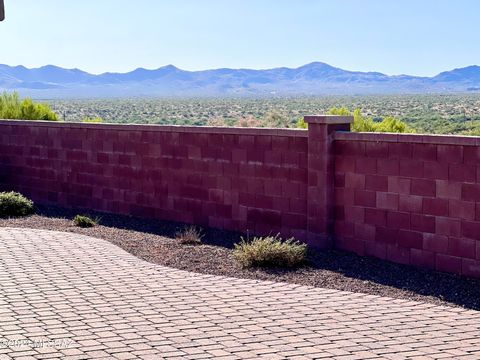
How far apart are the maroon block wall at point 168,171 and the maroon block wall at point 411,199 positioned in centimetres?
93

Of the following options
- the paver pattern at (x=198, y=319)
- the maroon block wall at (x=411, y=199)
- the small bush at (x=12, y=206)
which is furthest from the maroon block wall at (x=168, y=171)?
the paver pattern at (x=198, y=319)

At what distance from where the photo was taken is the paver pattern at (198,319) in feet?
25.7

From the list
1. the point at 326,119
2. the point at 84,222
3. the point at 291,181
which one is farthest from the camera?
the point at 84,222

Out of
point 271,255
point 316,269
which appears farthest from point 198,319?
point 316,269

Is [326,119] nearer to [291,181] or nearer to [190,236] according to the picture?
[291,181]

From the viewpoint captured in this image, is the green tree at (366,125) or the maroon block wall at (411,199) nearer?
the maroon block wall at (411,199)

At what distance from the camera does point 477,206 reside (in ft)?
36.3

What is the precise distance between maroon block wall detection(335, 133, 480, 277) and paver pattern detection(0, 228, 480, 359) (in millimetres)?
1783

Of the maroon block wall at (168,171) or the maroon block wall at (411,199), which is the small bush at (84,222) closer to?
the maroon block wall at (168,171)

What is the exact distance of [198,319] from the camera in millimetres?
8938

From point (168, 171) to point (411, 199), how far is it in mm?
5481

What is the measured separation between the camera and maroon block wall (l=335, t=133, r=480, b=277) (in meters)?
11.2

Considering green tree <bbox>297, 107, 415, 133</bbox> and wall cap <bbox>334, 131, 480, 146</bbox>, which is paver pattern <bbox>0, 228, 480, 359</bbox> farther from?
green tree <bbox>297, 107, 415, 133</bbox>

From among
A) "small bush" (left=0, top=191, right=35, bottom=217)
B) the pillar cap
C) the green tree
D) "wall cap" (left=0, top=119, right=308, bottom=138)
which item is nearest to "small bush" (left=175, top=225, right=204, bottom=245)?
"wall cap" (left=0, top=119, right=308, bottom=138)
